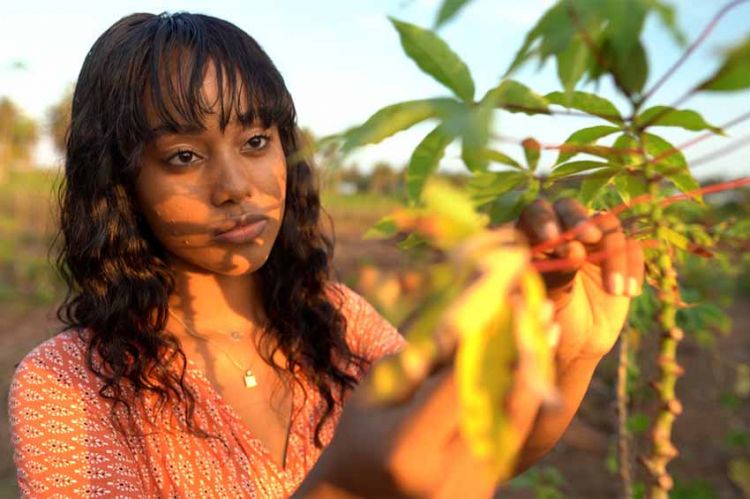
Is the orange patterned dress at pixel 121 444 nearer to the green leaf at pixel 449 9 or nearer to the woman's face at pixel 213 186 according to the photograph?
the woman's face at pixel 213 186

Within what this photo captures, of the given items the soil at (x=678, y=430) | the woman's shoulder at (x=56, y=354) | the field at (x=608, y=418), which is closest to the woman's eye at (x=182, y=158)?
the woman's shoulder at (x=56, y=354)

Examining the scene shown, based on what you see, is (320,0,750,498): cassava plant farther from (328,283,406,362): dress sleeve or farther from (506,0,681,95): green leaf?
(328,283,406,362): dress sleeve

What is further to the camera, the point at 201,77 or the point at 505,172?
the point at 201,77

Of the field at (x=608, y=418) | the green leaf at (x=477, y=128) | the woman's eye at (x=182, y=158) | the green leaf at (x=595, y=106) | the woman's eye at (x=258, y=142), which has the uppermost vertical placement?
the green leaf at (x=595, y=106)

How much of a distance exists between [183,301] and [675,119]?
89 cm

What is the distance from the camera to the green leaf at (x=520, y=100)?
54 cm

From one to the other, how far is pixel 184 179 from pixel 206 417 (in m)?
0.43

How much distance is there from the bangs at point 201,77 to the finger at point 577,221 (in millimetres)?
604

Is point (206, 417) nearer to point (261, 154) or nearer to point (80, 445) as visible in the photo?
point (80, 445)

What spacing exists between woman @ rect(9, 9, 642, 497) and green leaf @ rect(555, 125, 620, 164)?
27 cm

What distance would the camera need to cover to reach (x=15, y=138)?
19.7 m

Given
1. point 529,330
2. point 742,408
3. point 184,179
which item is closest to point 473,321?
point 529,330

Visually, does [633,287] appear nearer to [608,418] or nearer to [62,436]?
[62,436]

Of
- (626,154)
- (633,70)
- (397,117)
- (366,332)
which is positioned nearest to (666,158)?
(626,154)
